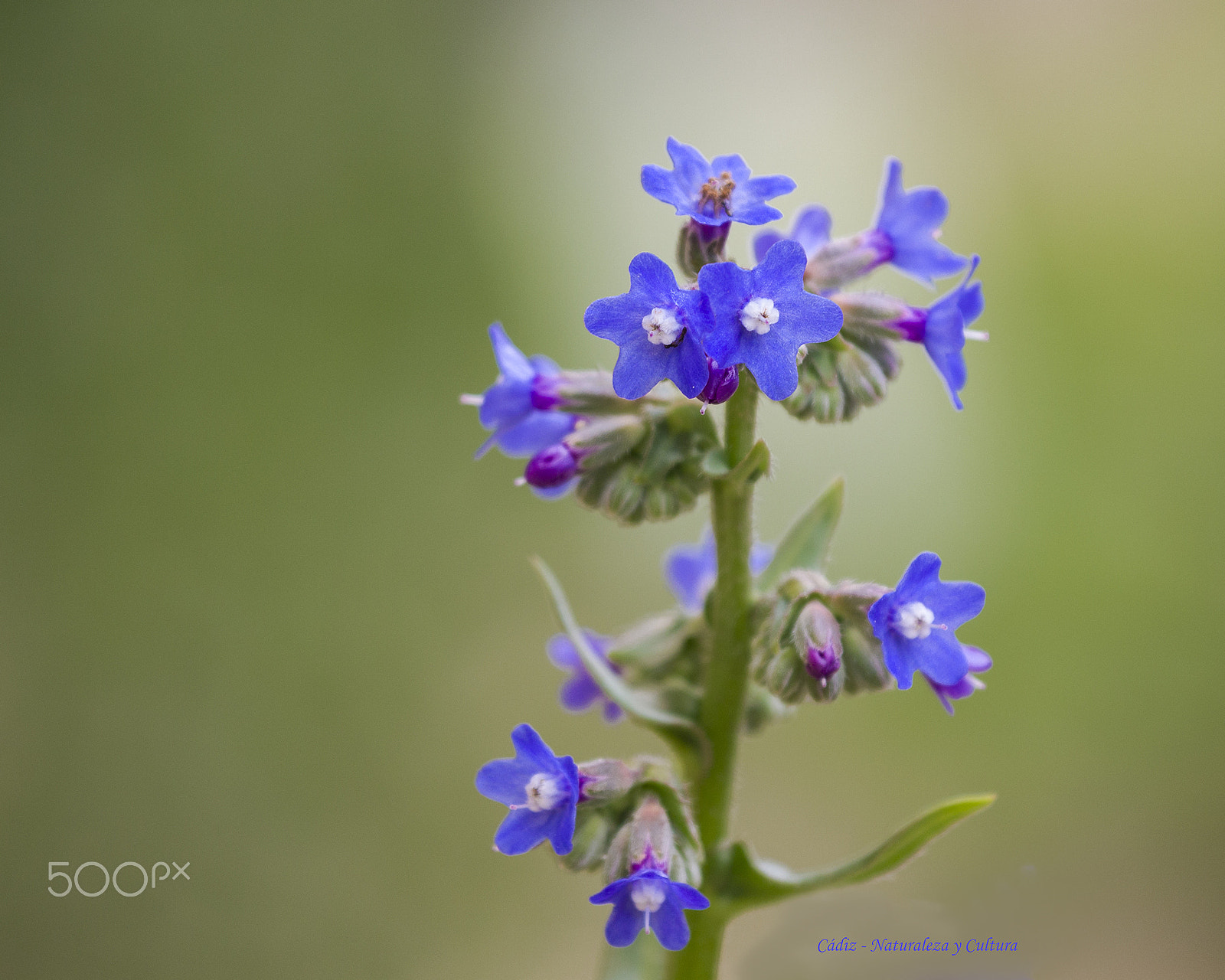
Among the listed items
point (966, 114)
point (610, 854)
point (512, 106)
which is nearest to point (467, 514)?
point (512, 106)

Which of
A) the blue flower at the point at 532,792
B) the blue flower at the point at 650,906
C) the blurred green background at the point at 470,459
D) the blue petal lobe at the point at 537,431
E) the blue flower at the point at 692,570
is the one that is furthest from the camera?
the blurred green background at the point at 470,459

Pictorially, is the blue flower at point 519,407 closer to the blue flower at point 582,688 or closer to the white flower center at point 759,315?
the blue flower at point 582,688

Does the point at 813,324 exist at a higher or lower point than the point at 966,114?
lower

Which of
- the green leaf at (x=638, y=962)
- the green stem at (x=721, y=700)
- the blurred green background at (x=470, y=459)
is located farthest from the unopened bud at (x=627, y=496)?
the blurred green background at (x=470, y=459)

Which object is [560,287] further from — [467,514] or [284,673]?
[284,673]

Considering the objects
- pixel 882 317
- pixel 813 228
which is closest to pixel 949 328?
pixel 882 317

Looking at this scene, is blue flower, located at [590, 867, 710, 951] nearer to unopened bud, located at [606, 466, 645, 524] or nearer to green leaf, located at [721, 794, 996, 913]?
green leaf, located at [721, 794, 996, 913]

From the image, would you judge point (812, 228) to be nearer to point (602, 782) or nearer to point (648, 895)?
point (602, 782)
